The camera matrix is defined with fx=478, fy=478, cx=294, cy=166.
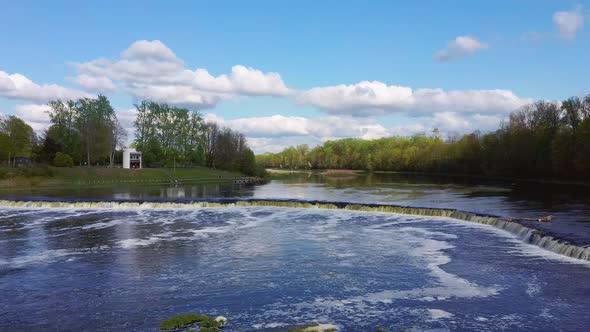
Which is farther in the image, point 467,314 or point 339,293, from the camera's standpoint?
point 339,293

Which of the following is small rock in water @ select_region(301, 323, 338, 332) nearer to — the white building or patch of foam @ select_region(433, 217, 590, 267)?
patch of foam @ select_region(433, 217, 590, 267)

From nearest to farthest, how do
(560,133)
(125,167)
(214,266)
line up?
1. (214,266)
2. (560,133)
3. (125,167)

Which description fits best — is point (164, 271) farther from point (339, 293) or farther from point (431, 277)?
point (431, 277)

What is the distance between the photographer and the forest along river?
15945mm

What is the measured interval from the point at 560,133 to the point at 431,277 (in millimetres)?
81844

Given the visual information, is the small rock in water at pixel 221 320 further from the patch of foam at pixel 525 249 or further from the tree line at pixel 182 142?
the tree line at pixel 182 142

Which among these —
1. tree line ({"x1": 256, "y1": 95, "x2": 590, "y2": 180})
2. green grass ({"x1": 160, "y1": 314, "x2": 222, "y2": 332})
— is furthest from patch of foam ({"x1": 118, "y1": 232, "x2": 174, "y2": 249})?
tree line ({"x1": 256, "y1": 95, "x2": 590, "y2": 180})

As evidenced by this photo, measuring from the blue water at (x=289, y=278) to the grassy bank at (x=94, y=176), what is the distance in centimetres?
4924

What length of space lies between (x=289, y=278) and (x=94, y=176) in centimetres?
8058

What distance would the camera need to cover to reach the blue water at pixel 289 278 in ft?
52.0

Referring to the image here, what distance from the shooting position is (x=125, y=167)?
10869 cm

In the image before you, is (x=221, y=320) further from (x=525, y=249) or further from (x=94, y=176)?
(x=94, y=176)

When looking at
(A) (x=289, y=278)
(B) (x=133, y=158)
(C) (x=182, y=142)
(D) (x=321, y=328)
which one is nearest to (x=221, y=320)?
(D) (x=321, y=328)

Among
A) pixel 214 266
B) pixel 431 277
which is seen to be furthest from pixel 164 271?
pixel 431 277
